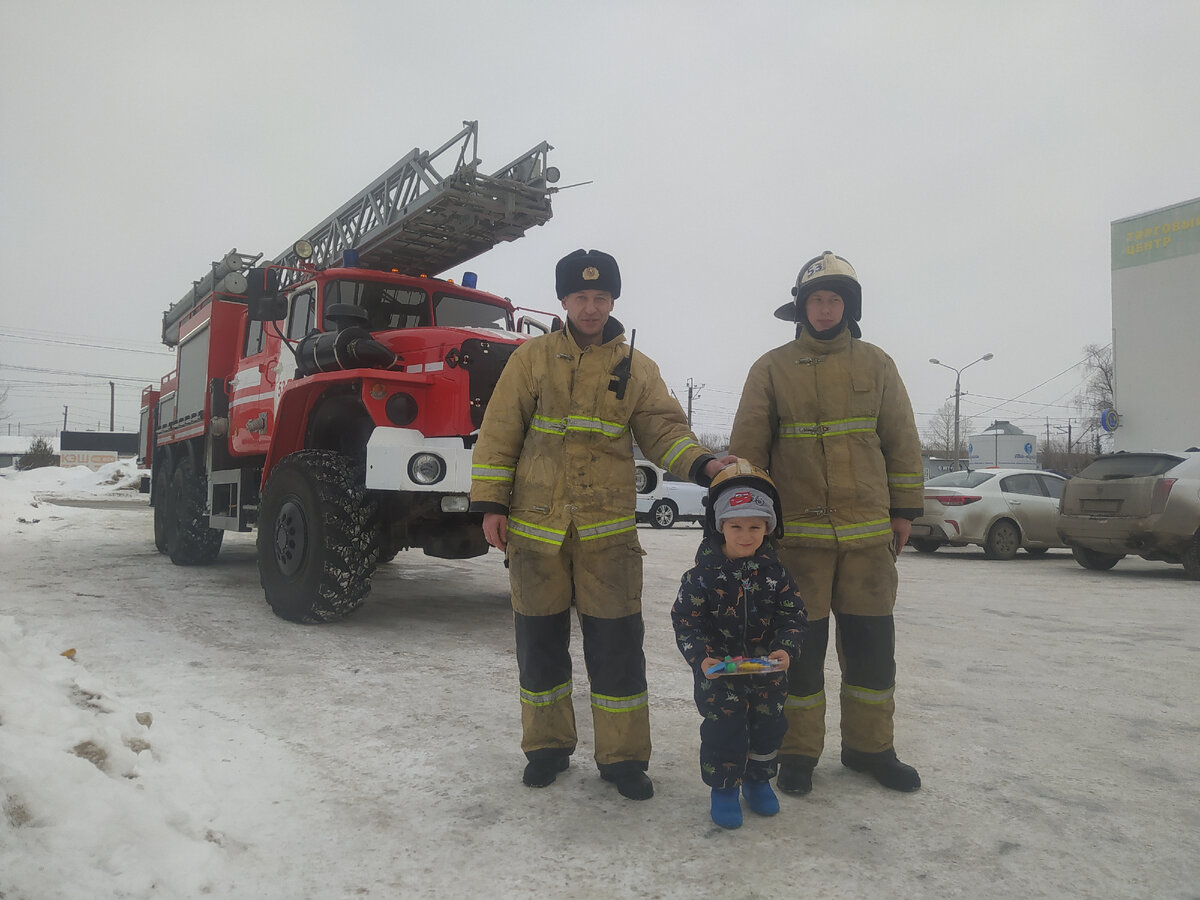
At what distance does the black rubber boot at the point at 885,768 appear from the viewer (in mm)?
2906

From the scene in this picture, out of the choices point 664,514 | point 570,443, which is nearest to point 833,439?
point 570,443

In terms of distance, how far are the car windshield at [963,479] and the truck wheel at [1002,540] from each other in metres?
0.64

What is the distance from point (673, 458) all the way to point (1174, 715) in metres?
2.81

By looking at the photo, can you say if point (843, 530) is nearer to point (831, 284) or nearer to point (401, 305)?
point (831, 284)

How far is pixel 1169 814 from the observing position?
8.96 feet

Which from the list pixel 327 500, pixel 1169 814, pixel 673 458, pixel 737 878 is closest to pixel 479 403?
pixel 327 500

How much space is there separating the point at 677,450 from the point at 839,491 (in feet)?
1.99

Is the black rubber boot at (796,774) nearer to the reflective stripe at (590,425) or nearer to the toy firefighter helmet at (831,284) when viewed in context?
the reflective stripe at (590,425)

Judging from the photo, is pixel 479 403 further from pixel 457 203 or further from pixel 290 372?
pixel 457 203

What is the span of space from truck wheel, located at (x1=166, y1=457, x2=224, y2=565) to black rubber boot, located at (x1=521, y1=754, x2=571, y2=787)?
6469 mm

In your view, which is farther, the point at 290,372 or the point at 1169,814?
the point at 290,372

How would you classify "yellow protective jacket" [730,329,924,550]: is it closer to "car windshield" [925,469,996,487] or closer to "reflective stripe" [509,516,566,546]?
"reflective stripe" [509,516,566,546]

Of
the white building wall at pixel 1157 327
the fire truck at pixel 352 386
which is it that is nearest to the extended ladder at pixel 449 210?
the fire truck at pixel 352 386

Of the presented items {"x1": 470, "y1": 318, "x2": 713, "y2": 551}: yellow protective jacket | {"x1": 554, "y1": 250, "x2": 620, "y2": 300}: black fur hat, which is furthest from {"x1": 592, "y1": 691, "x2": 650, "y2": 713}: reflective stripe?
{"x1": 554, "y1": 250, "x2": 620, "y2": 300}: black fur hat
